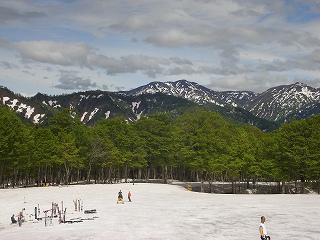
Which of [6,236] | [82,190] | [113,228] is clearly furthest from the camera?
[82,190]

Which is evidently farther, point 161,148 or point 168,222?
point 161,148

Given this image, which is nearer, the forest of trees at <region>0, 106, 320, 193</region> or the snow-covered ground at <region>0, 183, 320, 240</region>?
the snow-covered ground at <region>0, 183, 320, 240</region>

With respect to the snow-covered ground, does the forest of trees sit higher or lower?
higher

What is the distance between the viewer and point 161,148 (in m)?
109

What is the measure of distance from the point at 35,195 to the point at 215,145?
4839 cm

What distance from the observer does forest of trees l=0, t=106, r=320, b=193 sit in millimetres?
82312

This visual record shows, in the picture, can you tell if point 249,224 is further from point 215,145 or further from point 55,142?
point 55,142

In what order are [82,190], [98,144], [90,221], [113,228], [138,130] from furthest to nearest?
[138,130]
[98,144]
[82,190]
[90,221]
[113,228]

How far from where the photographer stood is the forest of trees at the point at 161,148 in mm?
82312

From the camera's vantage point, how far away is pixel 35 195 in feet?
222

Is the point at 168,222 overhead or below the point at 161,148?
below

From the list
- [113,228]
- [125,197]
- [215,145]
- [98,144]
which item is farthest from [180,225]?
[98,144]

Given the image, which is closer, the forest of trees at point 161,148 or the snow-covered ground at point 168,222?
the snow-covered ground at point 168,222

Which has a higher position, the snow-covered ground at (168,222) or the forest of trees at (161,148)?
the forest of trees at (161,148)
